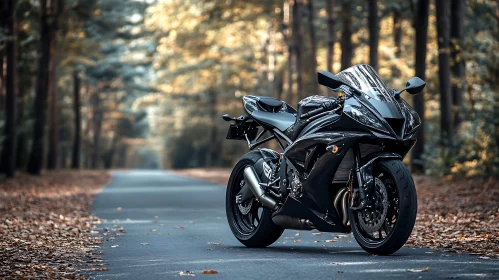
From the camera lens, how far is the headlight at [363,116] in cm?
794

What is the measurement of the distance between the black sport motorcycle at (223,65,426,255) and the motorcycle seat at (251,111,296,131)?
10 millimetres

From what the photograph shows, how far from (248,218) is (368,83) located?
247 centimetres

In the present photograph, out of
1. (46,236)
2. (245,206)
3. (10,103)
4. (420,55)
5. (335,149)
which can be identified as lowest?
(46,236)

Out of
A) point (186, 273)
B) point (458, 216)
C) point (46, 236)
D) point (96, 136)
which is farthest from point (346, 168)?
point (96, 136)

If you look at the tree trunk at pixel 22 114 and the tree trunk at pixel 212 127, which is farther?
the tree trunk at pixel 212 127

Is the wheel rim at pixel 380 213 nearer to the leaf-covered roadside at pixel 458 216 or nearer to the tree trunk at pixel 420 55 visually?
the leaf-covered roadside at pixel 458 216

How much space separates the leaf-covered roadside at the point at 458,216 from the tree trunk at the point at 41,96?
646 inches

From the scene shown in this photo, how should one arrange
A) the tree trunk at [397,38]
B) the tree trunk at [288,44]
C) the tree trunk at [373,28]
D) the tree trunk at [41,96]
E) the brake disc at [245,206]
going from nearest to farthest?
1. the brake disc at [245,206]
2. the tree trunk at [373,28]
3. the tree trunk at [41,96]
4. the tree trunk at [397,38]
5. the tree trunk at [288,44]

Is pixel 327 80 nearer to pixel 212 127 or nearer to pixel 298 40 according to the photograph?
pixel 298 40

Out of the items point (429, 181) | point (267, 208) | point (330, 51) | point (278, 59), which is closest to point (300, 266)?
point (267, 208)

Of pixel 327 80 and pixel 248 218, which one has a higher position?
pixel 327 80

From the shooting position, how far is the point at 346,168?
845 cm

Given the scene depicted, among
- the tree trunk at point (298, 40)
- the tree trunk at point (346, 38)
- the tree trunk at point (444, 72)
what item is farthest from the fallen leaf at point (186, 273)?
the tree trunk at point (298, 40)

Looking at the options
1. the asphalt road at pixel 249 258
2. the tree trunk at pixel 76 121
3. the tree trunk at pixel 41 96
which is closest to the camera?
the asphalt road at pixel 249 258
